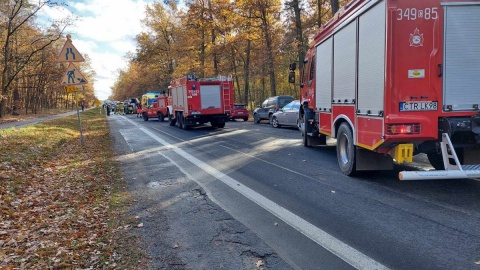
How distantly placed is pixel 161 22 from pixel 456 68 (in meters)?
45.8

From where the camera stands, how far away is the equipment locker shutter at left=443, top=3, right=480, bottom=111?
538cm

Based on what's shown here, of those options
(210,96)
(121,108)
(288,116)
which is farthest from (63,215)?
(121,108)

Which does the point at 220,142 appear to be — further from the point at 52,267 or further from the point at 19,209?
the point at 52,267

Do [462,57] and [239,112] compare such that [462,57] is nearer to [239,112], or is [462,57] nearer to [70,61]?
[70,61]

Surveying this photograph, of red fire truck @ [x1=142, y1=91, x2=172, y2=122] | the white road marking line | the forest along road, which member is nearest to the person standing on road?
red fire truck @ [x1=142, y1=91, x2=172, y2=122]

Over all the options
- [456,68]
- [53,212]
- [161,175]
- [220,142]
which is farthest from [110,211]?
[220,142]

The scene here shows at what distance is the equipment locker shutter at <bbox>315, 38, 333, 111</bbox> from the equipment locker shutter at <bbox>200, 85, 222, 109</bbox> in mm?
10648

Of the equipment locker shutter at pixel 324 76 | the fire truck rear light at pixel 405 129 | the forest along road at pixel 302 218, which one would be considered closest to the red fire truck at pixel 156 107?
the equipment locker shutter at pixel 324 76

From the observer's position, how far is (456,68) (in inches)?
214

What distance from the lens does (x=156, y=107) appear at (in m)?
31.4

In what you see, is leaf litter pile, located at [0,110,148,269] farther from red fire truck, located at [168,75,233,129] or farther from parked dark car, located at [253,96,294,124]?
parked dark car, located at [253,96,294,124]

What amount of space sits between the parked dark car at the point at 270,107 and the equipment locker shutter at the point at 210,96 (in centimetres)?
341

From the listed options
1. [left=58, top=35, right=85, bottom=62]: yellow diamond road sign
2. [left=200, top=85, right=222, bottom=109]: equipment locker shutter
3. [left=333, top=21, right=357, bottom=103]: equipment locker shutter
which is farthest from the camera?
[left=200, top=85, right=222, bottom=109]: equipment locker shutter

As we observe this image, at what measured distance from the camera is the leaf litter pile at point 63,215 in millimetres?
3805
